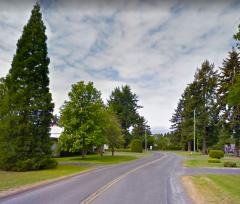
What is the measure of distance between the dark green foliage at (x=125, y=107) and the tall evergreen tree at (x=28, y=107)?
215ft

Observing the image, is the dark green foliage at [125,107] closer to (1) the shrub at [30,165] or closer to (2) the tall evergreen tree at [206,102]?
(2) the tall evergreen tree at [206,102]

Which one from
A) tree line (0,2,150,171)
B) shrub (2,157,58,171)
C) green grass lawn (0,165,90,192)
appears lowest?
green grass lawn (0,165,90,192)

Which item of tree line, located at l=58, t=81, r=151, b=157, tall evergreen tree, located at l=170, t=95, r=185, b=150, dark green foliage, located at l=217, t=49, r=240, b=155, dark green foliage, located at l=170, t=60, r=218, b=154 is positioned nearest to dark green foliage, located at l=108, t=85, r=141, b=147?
tall evergreen tree, located at l=170, t=95, r=185, b=150

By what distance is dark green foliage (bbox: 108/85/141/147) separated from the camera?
9405 cm

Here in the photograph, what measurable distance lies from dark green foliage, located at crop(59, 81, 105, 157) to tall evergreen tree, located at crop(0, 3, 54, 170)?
1123 centimetres

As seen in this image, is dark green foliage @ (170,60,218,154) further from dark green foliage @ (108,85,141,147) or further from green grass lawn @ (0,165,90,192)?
green grass lawn @ (0,165,90,192)

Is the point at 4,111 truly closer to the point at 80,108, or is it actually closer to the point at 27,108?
the point at 27,108

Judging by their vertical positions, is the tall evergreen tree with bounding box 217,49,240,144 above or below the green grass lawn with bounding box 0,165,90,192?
above

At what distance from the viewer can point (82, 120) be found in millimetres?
39469

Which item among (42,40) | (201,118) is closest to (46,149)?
(42,40)

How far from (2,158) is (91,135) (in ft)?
48.7

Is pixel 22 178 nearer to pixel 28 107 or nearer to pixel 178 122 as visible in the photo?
pixel 28 107

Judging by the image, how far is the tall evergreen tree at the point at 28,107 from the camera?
2456 centimetres

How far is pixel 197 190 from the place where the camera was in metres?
14.0
